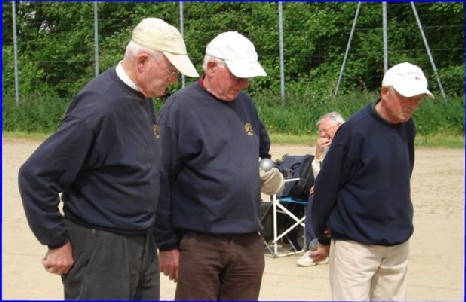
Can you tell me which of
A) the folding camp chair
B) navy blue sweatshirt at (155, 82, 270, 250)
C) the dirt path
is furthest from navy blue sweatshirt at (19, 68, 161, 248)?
the folding camp chair

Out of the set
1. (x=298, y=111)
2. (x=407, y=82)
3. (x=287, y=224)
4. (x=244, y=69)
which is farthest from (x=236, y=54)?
(x=298, y=111)

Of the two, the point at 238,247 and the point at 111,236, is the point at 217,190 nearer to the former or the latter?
the point at 238,247

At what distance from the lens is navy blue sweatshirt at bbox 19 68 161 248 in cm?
368

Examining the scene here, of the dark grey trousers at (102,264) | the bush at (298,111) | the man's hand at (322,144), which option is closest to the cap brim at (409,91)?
the dark grey trousers at (102,264)

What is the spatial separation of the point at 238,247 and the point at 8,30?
29821 millimetres

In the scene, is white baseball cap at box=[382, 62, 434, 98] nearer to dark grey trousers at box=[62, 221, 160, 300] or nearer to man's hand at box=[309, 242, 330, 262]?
man's hand at box=[309, 242, 330, 262]

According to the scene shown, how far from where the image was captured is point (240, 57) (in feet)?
14.2

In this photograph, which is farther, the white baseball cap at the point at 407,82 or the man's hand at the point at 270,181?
the man's hand at the point at 270,181

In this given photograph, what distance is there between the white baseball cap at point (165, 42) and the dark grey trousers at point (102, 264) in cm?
67

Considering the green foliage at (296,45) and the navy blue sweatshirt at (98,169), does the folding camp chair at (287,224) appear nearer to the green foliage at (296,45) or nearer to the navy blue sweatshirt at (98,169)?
the navy blue sweatshirt at (98,169)

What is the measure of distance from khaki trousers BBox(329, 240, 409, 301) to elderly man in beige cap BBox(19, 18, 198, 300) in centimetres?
100

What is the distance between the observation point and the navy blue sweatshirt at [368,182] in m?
4.41

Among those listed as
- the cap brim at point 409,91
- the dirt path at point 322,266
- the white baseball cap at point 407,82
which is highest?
the white baseball cap at point 407,82

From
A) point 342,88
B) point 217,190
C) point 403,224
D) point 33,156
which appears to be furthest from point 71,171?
point 342,88
